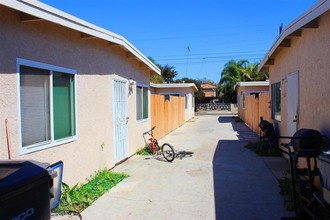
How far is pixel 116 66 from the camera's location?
29.7 ft

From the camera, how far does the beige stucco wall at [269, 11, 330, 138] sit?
5.62 m

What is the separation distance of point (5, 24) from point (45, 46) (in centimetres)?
99

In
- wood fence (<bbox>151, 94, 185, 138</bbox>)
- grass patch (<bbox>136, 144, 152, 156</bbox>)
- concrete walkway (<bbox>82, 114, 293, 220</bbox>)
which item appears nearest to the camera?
concrete walkway (<bbox>82, 114, 293, 220</bbox>)

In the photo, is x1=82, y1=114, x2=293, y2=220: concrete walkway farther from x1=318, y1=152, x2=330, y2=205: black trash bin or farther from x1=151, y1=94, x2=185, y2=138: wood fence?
x1=151, y1=94, x2=185, y2=138: wood fence

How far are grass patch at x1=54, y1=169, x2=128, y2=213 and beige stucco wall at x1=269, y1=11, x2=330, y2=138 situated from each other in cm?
414

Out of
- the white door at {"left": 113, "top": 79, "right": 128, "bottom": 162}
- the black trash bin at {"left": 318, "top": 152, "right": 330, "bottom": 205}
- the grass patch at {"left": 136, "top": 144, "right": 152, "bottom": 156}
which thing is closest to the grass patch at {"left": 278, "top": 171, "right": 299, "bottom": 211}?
the black trash bin at {"left": 318, "top": 152, "right": 330, "bottom": 205}

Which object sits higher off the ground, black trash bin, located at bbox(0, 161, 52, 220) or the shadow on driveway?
black trash bin, located at bbox(0, 161, 52, 220)

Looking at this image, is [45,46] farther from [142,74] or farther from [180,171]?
[142,74]

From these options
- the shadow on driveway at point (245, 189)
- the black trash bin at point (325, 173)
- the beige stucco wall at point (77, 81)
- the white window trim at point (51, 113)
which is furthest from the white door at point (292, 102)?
the white window trim at point (51, 113)

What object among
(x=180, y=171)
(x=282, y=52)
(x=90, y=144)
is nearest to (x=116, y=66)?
(x=90, y=144)

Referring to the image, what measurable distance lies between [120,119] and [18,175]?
22.2 ft

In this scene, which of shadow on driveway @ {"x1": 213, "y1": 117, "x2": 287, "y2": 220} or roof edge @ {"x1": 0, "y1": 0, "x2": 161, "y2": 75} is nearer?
roof edge @ {"x1": 0, "y1": 0, "x2": 161, "y2": 75}

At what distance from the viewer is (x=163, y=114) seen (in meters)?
16.2

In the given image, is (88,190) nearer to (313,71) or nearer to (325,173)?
(325,173)
